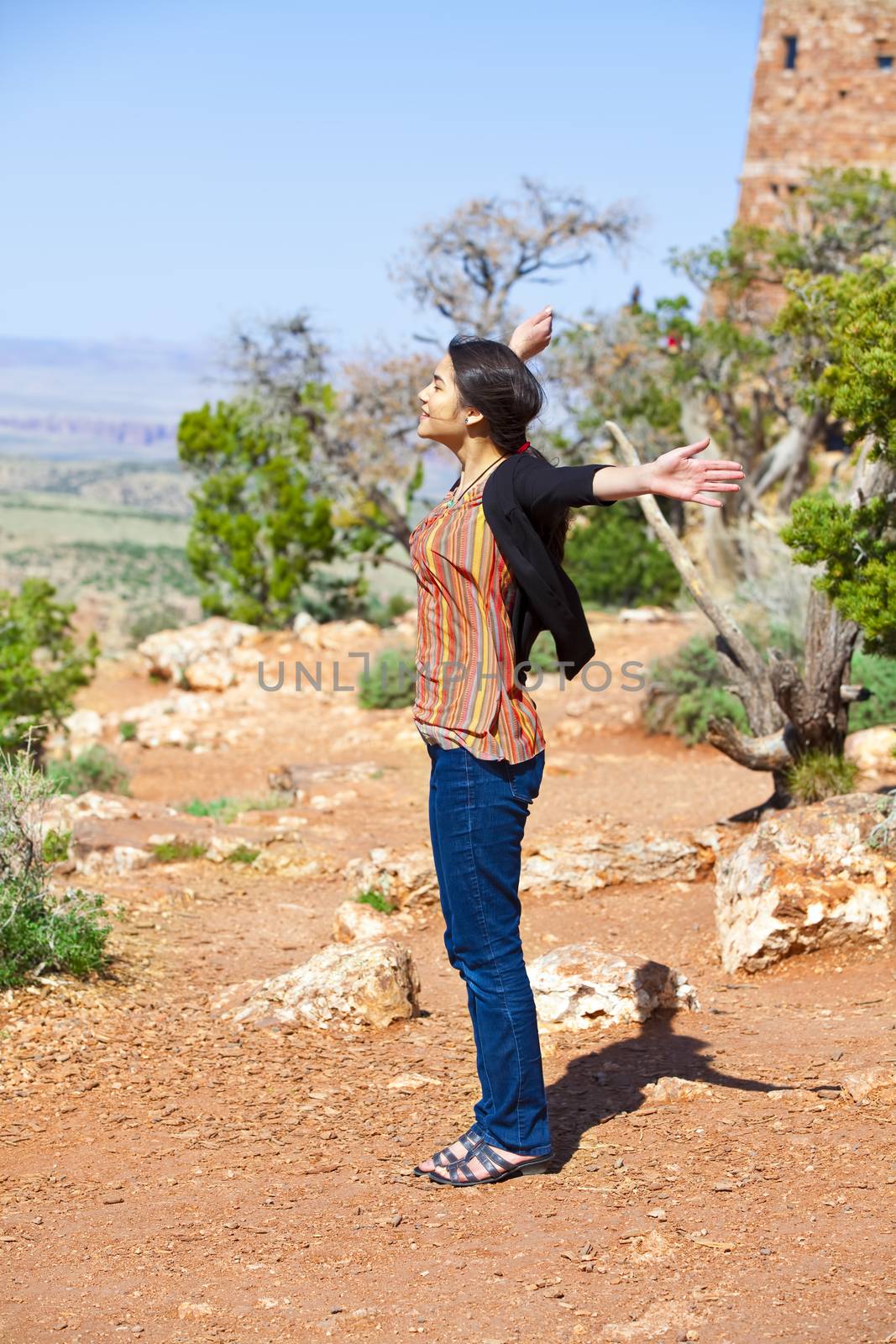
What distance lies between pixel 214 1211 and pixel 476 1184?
2.08 ft

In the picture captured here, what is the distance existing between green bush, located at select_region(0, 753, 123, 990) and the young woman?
2.10 meters

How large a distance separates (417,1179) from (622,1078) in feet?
3.10

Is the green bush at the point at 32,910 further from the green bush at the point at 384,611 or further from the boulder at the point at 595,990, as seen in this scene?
the green bush at the point at 384,611

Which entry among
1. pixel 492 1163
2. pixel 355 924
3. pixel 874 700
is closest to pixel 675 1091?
Result: pixel 492 1163

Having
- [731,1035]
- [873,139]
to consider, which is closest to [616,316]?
[873,139]

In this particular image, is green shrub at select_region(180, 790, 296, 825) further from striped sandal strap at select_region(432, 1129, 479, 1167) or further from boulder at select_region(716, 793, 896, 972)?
striped sandal strap at select_region(432, 1129, 479, 1167)

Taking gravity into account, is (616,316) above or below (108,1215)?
above

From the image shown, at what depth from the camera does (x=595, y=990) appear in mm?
4543

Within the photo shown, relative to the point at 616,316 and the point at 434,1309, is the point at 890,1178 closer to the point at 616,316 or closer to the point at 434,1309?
the point at 434,1309

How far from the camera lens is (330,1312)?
2.63 m

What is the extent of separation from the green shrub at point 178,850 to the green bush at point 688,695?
505 centimetres

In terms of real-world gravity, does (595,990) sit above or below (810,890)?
below

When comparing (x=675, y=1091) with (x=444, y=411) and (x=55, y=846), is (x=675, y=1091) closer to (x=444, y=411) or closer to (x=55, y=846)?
(x=444, y=411)

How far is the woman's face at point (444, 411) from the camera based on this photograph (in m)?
3.09
